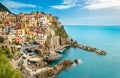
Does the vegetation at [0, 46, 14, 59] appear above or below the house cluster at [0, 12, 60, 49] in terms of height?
below

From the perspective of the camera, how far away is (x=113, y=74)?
85.8ft

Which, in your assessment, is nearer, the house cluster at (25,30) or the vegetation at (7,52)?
the vegetation at (7,52)

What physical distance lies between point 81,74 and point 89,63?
663cm

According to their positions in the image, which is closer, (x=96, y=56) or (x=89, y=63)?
(x=89, y=63)

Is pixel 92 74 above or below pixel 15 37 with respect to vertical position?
below

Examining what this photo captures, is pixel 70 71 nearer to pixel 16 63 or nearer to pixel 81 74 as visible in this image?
pixel 81 74

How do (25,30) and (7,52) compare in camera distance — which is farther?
(25,30)

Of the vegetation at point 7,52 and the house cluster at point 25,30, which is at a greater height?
→ the house cluster at point 25,30

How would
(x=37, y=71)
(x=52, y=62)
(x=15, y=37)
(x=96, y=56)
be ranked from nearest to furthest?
(x=37, y=71)
(x=52, y=62)
(x=15, y=37)
(x=96, y=56)

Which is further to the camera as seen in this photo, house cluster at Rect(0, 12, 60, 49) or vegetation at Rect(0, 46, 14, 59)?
house cluster at Rect(0, 12, 60, 49)

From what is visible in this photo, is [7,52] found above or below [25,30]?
below

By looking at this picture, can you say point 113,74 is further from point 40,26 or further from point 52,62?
point 40,26

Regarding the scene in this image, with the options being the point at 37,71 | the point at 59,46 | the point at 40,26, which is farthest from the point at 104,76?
the point at 40,26

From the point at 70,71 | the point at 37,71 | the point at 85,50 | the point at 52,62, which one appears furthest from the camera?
the point at 85,50
